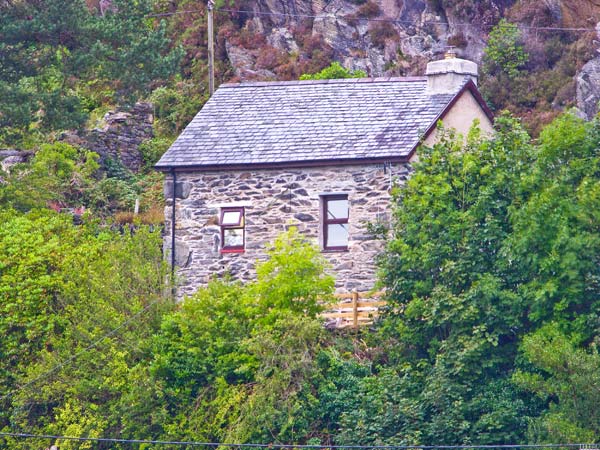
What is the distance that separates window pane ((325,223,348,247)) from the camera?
33406 mm

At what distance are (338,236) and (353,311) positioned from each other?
241 centimetres

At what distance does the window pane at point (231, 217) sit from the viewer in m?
34.1

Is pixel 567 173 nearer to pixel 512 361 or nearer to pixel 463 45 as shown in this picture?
pixel 512 361

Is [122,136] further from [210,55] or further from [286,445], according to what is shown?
[286,445]

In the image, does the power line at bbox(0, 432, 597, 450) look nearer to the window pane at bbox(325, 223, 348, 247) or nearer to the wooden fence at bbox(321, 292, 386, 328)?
the wooden fence at bbox(321, 292, 386, 328)

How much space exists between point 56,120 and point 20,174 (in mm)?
1901

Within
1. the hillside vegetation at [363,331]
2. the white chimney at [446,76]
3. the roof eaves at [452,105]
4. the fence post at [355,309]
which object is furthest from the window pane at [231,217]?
the white chimney at [446,76]

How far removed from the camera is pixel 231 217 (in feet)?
112

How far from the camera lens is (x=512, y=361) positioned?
94.9ft

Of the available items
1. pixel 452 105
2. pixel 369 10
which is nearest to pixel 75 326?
pixel 452 105

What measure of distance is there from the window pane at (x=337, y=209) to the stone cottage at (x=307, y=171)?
0.9 inches

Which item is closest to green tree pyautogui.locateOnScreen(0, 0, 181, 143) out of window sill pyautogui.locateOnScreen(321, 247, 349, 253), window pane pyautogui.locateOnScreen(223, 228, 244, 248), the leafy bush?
the leafy bush

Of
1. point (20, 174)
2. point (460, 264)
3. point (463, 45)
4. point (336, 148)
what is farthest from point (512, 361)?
point (463, 45)

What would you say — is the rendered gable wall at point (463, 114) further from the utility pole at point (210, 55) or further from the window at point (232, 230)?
the utility pole at point (210, 55)
